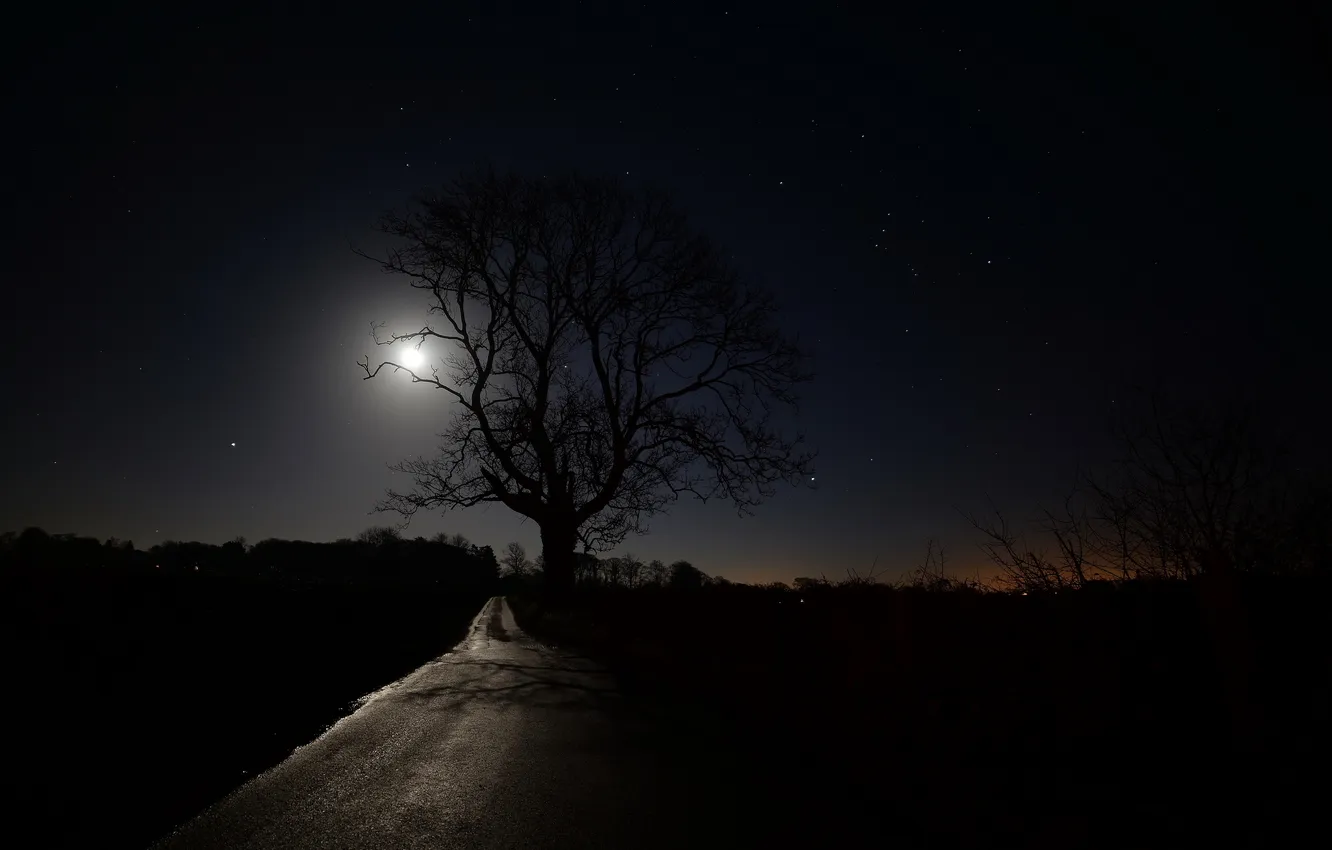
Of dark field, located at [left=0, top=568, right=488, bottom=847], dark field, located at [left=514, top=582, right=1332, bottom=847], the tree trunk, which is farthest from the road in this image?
the tree trunk

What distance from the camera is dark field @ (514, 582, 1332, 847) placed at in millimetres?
2355

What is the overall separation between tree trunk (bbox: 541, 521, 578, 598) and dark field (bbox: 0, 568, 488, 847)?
9.60m

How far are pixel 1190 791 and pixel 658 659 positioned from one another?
29.3 feet

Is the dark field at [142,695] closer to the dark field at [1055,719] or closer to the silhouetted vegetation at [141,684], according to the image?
the silhouetted vegetation at [141,684]

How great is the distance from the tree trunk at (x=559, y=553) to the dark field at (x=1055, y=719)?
45.5ft

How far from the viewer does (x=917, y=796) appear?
373 cm

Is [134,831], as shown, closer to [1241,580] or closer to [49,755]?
[49,755]

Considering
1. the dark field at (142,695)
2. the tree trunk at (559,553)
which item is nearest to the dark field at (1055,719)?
the dark field at (142,695)

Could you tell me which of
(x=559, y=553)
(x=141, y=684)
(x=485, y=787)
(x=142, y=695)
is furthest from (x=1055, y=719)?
(x=559, y=553)

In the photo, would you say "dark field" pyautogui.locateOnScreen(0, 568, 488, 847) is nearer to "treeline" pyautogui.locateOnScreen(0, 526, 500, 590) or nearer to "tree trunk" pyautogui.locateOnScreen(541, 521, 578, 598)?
"treeline" pyautogui.locateOnScreen(0, 526, 500, 590)

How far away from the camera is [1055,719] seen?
312 cm

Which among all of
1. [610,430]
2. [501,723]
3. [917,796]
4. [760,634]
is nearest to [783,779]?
[917,796]

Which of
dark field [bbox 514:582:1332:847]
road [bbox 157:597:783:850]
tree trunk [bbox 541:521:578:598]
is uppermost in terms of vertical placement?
tree trunk [bbox 541:521:578:598]

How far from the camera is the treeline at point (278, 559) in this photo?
718 centimetres
